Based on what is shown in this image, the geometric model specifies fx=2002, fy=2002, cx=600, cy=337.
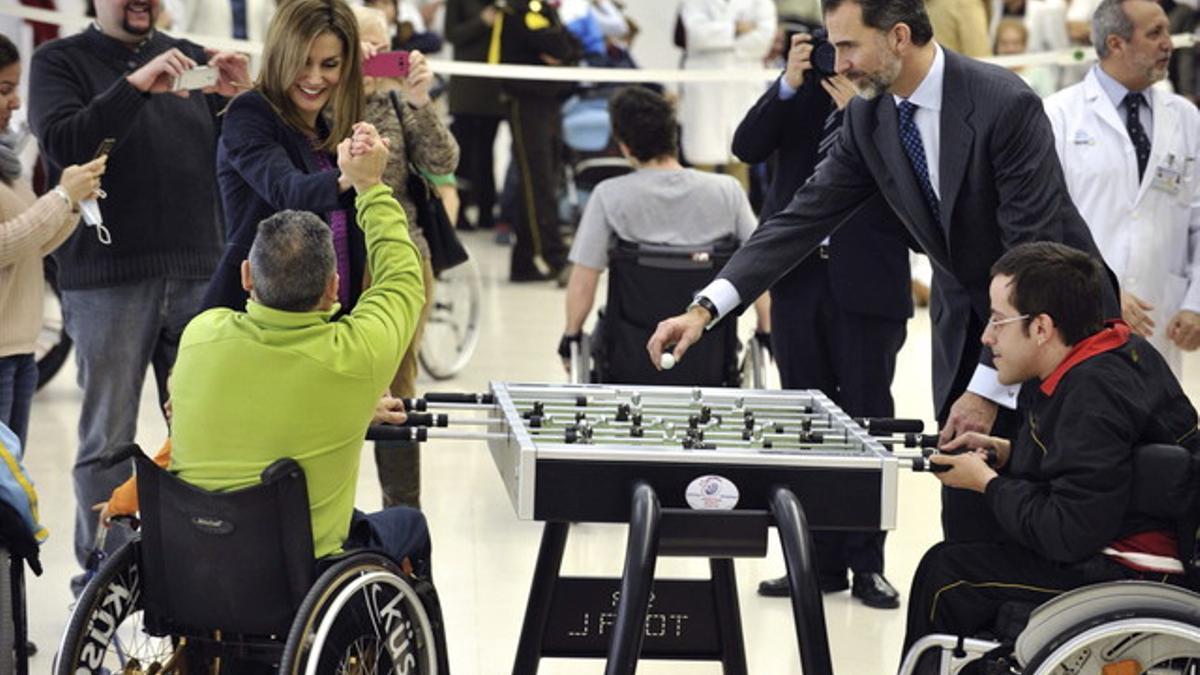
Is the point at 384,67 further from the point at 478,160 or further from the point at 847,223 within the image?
the point at 478,160

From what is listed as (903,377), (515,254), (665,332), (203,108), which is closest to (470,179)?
(515,254)

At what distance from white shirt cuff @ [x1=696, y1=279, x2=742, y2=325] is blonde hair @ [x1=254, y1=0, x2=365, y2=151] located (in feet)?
3.04

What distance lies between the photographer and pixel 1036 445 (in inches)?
144

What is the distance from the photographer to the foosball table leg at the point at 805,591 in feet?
10.8

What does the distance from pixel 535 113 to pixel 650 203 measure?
4.89 meters


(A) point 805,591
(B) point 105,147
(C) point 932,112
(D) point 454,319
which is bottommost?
(D) point 454,319

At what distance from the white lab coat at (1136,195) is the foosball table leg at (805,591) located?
2.31 metres

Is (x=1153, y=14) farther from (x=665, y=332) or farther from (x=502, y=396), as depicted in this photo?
(x=502, y=396)

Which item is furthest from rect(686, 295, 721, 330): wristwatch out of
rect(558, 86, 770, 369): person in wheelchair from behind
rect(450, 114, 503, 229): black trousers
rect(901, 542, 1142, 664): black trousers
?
rect(450, 114, 503, 229): black trousers

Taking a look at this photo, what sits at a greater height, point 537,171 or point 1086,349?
point 1086,349

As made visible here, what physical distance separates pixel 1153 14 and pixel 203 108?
8.22ft

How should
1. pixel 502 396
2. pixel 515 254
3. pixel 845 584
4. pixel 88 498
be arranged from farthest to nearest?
pixel 515 254, pixel 845 584, pixel 88 498, pixel 502 396

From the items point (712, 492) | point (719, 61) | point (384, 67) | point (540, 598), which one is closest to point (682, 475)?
point (712, 492)

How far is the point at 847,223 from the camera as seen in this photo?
208 inches
